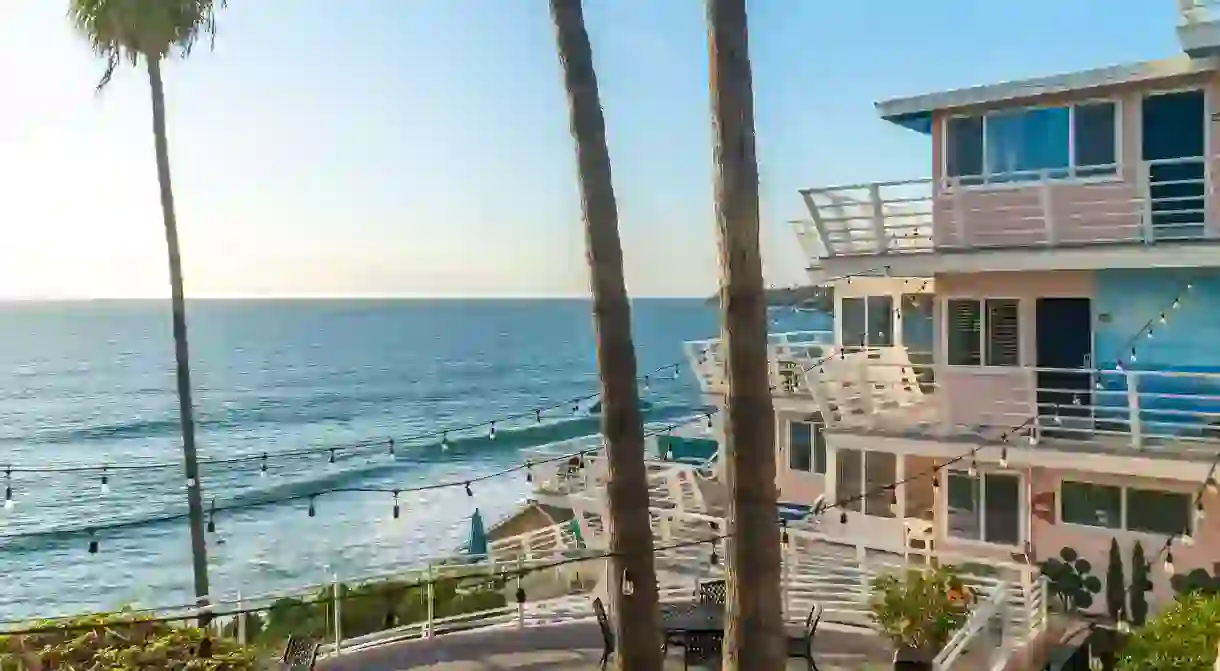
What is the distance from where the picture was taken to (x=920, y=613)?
11945mm

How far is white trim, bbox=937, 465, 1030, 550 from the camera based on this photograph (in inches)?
568

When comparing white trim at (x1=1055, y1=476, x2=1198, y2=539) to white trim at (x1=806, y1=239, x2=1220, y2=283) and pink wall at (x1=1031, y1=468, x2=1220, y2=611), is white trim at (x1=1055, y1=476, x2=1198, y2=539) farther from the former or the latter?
white trim at (x1=806, y1=239, x2=1220, y2=283)

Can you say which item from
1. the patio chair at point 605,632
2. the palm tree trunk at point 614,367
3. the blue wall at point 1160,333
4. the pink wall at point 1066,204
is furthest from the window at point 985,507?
the palm tree trunk at point 614,367

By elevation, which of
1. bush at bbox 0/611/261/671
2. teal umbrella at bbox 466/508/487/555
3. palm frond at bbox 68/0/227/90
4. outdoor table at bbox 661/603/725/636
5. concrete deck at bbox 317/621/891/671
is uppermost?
palm frond at bbox 68/0/227/90

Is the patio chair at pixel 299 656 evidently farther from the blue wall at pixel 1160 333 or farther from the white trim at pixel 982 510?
the blue wall at pixel 1160 333

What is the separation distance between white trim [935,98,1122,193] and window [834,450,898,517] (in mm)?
4389

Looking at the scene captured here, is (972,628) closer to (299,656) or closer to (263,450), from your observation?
(299,656)

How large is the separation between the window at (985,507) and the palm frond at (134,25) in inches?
548

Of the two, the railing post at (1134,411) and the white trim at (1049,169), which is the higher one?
the white trim at (1049,169)

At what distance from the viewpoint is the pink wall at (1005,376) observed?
14164 mm

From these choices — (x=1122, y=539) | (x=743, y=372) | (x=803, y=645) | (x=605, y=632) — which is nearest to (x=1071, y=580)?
(x=1122, y=539)

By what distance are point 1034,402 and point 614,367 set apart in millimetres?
7690

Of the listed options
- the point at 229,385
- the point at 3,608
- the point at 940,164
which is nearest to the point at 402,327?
the point at 229,385

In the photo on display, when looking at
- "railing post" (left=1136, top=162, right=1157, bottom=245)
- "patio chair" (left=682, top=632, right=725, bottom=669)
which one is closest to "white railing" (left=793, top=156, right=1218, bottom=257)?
"railing post" (left=1136, top=162, right=1157, bottom=245)
